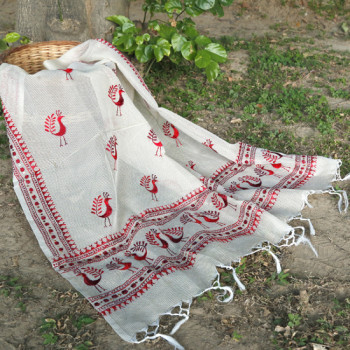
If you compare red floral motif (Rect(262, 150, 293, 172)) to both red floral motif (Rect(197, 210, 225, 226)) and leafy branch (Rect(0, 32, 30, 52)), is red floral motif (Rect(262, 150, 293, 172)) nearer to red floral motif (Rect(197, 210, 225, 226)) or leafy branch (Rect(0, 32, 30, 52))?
red floral motif (Rect(197, 210, 225, 226))

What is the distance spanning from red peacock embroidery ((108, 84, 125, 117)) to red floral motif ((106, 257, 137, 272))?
3.04 feet

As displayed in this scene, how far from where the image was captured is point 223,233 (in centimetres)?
263

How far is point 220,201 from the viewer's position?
2791 mm

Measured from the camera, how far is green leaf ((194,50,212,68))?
3.50 meters

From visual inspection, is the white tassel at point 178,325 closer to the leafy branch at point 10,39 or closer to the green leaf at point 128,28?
the leafy branch at point 10,39

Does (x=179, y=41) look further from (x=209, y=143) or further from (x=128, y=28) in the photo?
(x=209, y=143)

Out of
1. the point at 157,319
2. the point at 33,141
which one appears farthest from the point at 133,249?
the point at 33,141

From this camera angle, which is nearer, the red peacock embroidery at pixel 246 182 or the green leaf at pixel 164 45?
the red peacock embroidery at pixel 246 182

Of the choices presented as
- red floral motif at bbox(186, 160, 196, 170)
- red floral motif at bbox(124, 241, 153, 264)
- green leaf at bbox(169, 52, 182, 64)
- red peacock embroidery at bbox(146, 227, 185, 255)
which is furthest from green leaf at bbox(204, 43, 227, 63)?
red floral motif at bbox(124, 241, 153, 264)

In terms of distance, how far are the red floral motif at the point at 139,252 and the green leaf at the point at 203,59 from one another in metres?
1.58

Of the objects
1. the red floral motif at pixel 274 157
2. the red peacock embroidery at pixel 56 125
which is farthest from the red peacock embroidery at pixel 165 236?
the red floral motif at pixel 274 157

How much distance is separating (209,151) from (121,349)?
5.11 ft

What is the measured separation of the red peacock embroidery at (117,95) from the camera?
2812 mm

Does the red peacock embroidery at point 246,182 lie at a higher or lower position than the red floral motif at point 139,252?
higher
